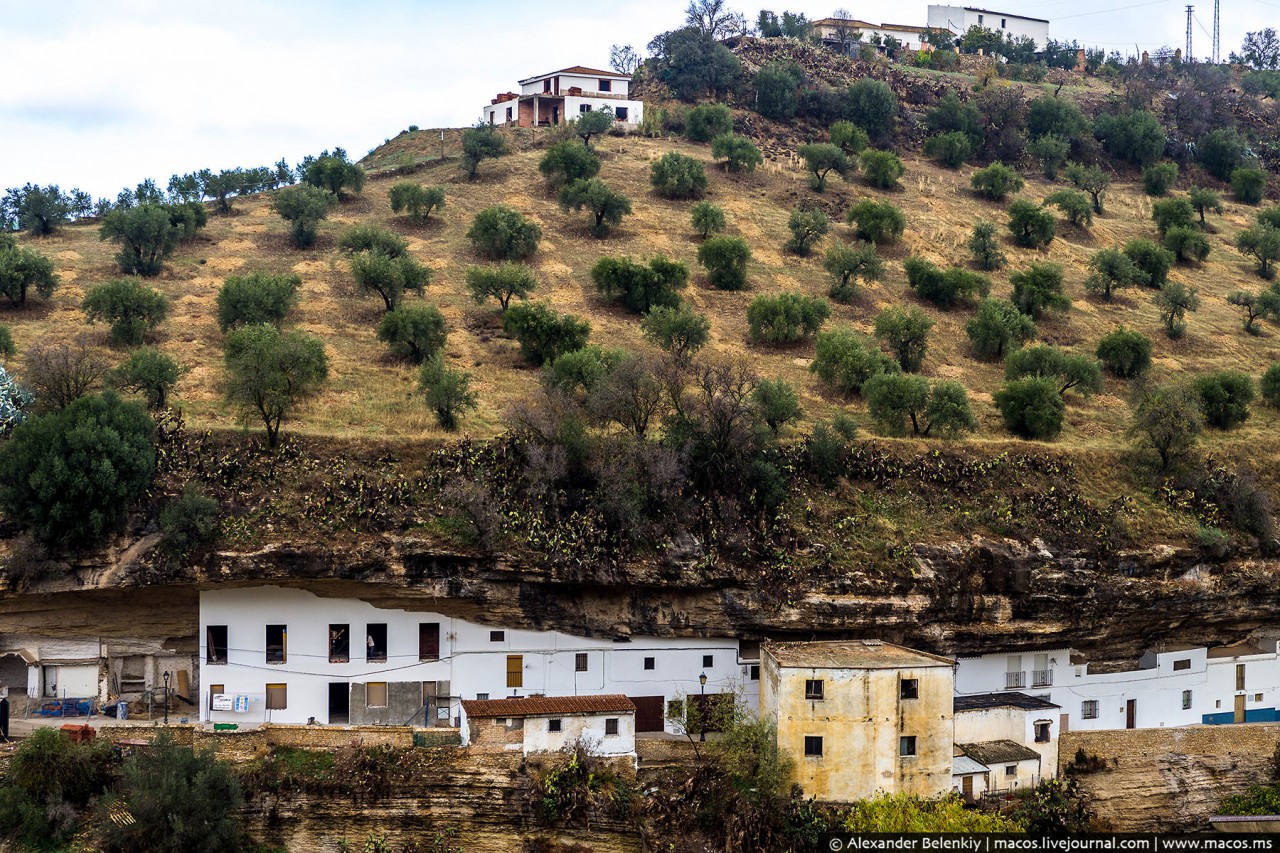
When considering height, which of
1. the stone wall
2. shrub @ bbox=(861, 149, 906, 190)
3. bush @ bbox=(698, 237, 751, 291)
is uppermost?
shrub @ bbox=(861, 149, 906, 190)

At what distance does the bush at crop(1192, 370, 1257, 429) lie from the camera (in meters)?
42.6

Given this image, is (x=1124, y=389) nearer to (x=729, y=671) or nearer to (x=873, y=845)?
(x=729, y=671)

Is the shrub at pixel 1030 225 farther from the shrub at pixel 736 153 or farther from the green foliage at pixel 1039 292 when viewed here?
the shrub at pixel 736 153

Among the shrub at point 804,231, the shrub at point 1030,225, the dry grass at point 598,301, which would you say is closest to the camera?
the dry grass at point 598,301

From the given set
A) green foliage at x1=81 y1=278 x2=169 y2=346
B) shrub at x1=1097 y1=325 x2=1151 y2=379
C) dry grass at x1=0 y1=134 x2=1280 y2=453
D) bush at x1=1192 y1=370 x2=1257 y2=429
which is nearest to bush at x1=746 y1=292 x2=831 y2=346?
dry grass at x1=0 y1=134 x2=1280 y2=453

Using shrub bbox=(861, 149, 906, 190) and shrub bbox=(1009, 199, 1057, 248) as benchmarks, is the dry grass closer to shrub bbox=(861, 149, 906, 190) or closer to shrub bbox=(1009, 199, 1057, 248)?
shrub bbox=(1009, 199, 1057, 248)

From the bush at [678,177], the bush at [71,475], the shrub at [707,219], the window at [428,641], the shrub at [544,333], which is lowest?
the window at [428,641]

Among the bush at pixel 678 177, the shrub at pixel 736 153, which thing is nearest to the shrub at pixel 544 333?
the bush at pixel 678 177

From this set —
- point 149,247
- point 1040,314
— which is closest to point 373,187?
point 149,247

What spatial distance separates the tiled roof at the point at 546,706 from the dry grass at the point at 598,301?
8090 millimetres

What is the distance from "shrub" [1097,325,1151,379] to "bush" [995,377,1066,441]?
8.78 meters

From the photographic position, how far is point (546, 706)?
2884 centimetres

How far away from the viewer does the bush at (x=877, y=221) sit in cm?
6019

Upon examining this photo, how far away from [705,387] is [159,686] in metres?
16.6
